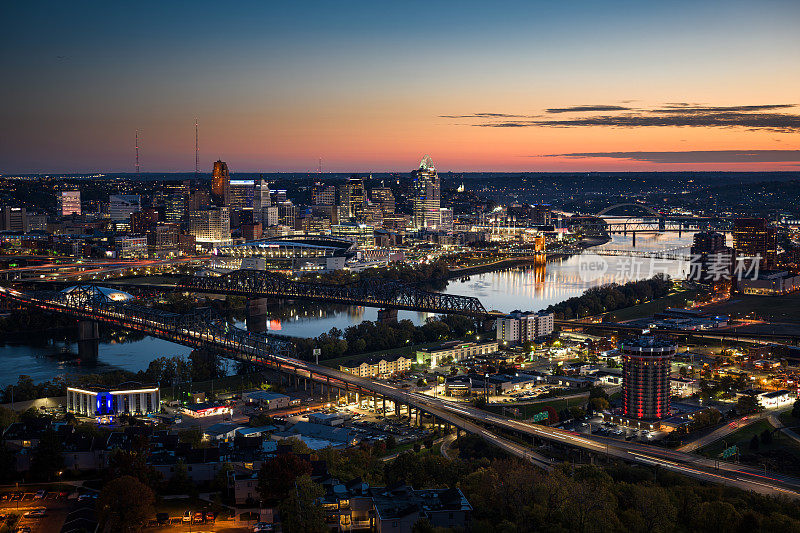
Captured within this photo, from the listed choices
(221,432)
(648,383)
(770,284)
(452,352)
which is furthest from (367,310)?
(221,432)

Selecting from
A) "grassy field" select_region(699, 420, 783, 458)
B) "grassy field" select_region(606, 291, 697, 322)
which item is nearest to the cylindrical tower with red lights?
"grassy field" select_region(699, 420, 783, 458)

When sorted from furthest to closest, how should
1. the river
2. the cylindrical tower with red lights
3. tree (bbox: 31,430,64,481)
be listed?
1. the river
2. the cylindrical tower with red lights
3. tree (bbox: 31,430,64,481)

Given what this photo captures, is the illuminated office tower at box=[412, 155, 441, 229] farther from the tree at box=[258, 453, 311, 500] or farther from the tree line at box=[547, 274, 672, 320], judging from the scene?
the tree at box=[258, 453, 311, 500]

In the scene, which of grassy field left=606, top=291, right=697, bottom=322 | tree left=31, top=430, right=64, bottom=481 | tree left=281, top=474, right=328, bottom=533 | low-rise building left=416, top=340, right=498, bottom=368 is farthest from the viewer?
grassy field left=606, top=291, right=697, bottom=322

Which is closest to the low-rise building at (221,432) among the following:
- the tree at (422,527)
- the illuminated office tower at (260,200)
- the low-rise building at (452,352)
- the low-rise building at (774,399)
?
the tree at (422,527)

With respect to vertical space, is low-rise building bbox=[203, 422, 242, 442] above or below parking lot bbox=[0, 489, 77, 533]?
below

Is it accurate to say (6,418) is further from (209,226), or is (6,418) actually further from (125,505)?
(209,226)

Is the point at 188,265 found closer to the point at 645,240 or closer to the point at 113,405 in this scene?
the point at 113,405
